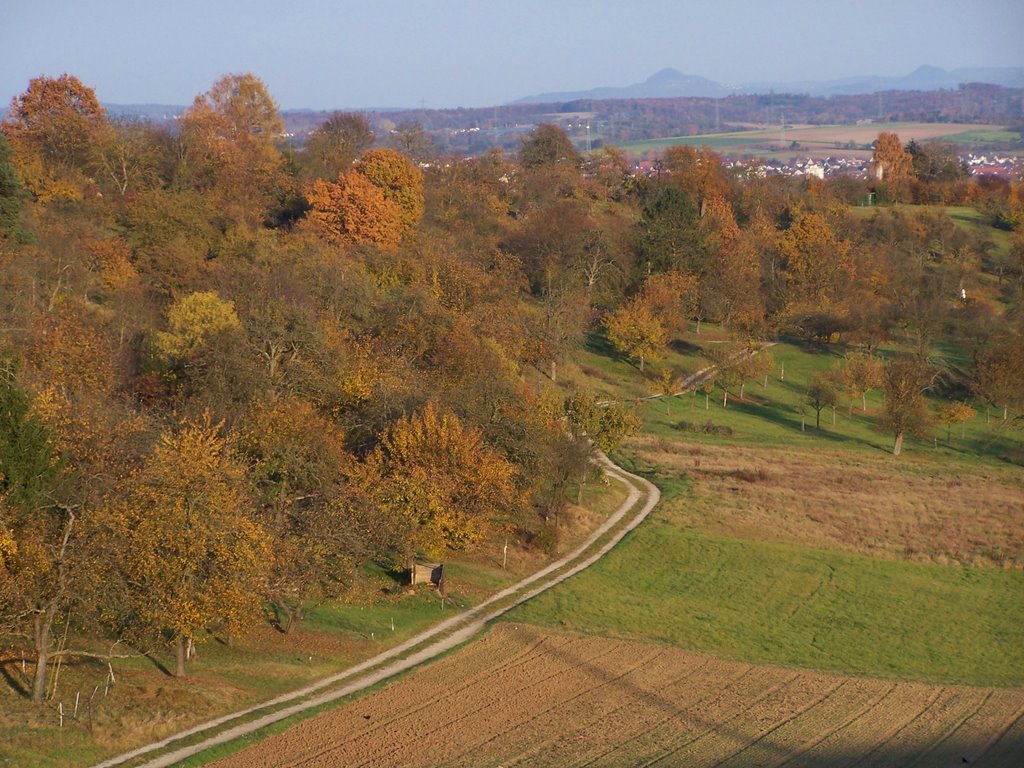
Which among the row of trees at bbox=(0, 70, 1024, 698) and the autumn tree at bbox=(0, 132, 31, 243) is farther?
the autumn tree at bbox=(0, 132, 31, 243)

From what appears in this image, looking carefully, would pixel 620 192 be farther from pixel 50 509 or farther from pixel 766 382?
pixel 50 509

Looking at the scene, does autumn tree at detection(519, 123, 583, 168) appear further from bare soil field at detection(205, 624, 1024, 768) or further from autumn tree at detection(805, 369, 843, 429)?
bare soil field at detection(205, 624, 1024, 768)

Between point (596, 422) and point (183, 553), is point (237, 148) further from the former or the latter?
point (183, 553)

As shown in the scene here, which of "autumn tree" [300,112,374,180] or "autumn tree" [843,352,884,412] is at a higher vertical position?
"autumn tree" [300,112,374,180]

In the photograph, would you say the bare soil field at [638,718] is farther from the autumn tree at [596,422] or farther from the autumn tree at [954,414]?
the autumn tree at [954,414]

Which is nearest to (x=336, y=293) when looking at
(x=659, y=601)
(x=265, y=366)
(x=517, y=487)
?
(x=265, y=366)

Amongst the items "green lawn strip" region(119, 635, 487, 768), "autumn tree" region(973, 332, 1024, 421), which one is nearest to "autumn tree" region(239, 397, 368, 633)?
"green lawn strip" region(119, 635, 487, 768)

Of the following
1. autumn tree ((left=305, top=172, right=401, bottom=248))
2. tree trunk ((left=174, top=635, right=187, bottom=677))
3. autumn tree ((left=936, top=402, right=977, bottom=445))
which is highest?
autumn tree ((left=305, top=172, right=401, bottom=248))
